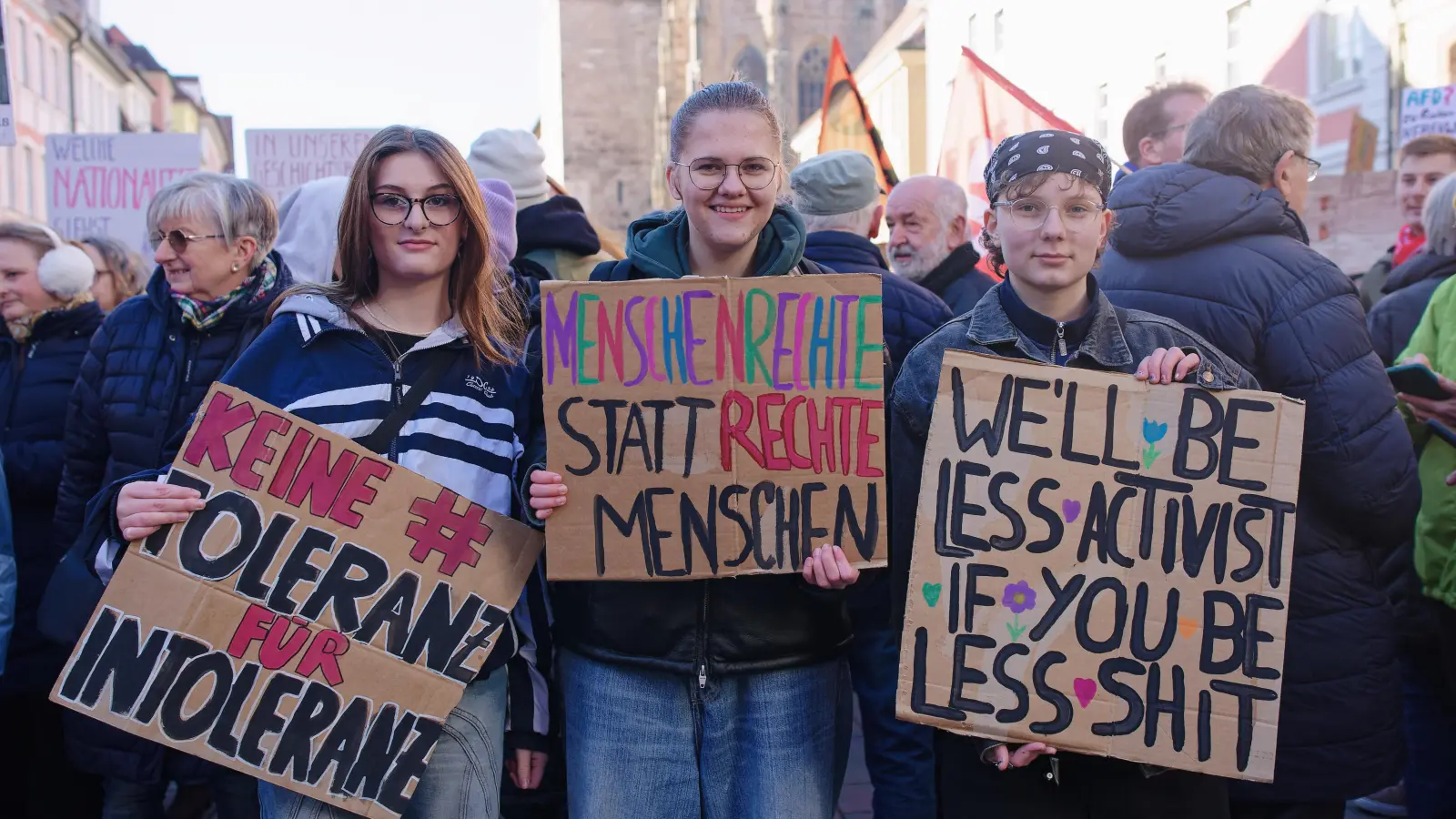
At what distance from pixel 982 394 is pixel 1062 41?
68.1ft

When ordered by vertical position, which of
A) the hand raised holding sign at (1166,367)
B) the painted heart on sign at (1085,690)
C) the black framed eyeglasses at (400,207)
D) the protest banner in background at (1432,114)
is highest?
the protest banner in background at (1432,114)

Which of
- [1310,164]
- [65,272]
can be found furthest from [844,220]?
[65,272]

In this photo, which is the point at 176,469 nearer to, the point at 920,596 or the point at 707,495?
the point at 707,495

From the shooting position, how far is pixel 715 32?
142 ft

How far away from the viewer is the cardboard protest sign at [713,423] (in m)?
2.25

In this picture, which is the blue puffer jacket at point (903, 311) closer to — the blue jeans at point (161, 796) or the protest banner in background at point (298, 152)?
the blue jeans at point (161, 796)

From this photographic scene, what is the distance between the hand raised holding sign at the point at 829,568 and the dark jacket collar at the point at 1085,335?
Answer: 0.52 m

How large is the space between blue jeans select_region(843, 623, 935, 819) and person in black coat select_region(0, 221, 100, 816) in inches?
98.2

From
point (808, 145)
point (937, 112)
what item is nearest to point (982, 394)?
point (937, 112)

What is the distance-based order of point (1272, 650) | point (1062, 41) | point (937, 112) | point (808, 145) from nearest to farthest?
point (1272, 650) < point (1062, 41) < point (937, 112) < point (808, 145)

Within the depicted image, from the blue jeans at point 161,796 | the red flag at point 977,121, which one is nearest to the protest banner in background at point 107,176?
the red flag at point 977,121

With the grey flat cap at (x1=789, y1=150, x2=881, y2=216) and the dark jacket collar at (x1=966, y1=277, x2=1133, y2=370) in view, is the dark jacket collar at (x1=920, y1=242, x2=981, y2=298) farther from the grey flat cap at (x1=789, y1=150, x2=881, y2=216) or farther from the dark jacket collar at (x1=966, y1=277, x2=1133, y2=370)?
the dark jacket collar at (x1=966, y1=277, x2=1133, y2=370)

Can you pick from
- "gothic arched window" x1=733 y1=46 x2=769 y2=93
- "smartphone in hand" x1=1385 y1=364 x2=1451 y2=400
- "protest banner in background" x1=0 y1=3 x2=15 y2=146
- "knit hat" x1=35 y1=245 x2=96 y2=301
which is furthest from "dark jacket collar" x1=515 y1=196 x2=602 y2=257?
"gothic arched window" x1=733 y1=46 x2=769 y2=93

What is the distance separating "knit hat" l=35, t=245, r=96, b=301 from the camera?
3875 millimetres
